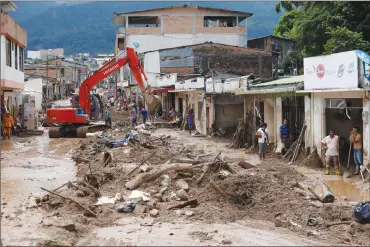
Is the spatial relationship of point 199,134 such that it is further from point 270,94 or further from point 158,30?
point 158,30

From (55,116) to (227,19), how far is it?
3296 centimetres

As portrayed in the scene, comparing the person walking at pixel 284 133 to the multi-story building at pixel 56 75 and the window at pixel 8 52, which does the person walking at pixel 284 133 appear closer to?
the window at pixel 8 52

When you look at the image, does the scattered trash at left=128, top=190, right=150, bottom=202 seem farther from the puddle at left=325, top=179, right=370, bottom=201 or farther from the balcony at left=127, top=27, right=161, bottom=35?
the balcony at left=127, top=27, right=161, bottom=35

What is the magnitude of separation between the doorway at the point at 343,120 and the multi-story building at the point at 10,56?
48.5 feet

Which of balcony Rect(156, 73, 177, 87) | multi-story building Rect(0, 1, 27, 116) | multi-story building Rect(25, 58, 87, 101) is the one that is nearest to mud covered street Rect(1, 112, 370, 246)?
multi-story building Rect(0, 1, 27, 116)

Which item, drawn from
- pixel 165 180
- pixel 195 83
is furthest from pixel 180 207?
pixel 195 83

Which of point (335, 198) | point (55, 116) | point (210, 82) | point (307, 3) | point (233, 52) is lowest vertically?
point (335, 198)

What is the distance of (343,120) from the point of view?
62.3 ft

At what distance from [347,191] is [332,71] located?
4296 millimetres

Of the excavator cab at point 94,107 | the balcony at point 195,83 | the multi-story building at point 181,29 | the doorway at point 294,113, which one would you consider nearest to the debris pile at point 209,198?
the doorway at point 294,113

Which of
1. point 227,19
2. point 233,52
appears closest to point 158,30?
point 227,19

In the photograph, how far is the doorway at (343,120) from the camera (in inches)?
677

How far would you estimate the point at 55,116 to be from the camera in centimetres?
2759

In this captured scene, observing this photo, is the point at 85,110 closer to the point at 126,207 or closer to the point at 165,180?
the point at 165,180
